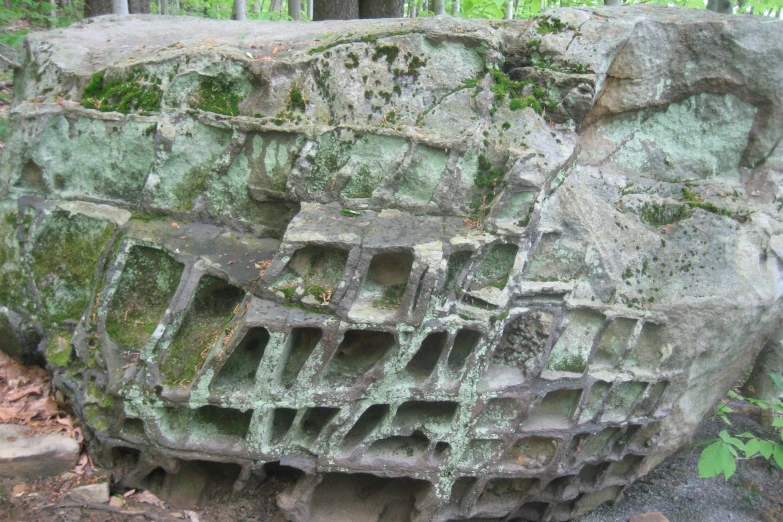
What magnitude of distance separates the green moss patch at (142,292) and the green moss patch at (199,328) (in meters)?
0.25

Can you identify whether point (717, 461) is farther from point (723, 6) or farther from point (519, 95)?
point (723, 6)

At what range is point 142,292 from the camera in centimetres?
452

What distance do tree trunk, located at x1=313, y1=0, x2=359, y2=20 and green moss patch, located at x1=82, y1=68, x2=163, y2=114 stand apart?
5.28 metres

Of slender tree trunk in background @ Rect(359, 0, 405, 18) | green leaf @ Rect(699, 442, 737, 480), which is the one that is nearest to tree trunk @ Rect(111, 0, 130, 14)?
slender tree trunk in background @ Rect(359, 0, 405, 18)

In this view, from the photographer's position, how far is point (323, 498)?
4656mm

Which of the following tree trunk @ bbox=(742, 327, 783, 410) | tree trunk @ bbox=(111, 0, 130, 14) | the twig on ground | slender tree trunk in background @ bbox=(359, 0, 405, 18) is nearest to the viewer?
the twig on ground

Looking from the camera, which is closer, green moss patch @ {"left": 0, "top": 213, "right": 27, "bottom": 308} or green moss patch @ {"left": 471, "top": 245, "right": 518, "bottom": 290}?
green moss patch @ {"left": 471, "top": 245, "right": 518, "bottom": 290}

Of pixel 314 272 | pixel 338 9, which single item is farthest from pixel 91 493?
pixel 338 9

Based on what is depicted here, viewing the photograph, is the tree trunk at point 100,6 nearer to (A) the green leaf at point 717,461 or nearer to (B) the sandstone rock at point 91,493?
(B) the sandstone rock at point 91,493

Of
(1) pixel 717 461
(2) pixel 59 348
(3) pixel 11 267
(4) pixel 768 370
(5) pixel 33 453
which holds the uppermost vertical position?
(3) pixel 11 267

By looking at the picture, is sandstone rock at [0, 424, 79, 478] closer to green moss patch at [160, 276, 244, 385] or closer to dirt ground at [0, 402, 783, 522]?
dirt ground at [0, 402, 783, 522]

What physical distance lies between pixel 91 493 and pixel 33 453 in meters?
0.49

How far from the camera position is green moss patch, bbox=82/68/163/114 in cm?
470

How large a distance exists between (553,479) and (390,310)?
2090 mm
